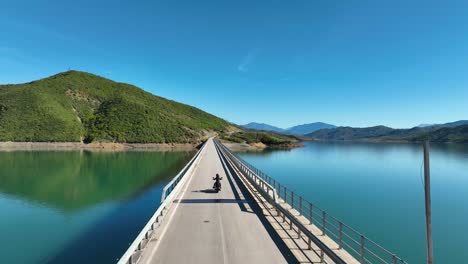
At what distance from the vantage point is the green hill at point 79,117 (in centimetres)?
10312

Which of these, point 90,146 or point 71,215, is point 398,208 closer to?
point 71,215

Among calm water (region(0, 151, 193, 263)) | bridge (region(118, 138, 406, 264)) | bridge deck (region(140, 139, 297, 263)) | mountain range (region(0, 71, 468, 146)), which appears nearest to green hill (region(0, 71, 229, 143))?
mountain range (region(0, 71, 468, 146))

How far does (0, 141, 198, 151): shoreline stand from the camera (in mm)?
94625

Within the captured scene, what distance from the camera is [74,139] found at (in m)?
103

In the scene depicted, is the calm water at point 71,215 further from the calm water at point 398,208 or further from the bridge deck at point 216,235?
the calm water at point 398,208

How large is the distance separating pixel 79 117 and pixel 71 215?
382 ft

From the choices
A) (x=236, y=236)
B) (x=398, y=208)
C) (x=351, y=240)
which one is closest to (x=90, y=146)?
(x=398, y=208)

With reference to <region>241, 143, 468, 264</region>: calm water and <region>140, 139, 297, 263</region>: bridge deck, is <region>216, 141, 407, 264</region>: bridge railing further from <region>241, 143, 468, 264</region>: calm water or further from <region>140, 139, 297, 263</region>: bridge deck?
<region>140, 139, 297, 263</region>: bridge deck

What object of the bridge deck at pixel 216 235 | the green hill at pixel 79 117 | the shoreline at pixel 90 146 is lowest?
the bridge deck at pixel 216 235

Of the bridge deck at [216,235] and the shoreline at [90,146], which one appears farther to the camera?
the shoreline at [90,146]

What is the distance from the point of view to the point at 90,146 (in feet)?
341

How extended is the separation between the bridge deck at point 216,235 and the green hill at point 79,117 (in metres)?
102

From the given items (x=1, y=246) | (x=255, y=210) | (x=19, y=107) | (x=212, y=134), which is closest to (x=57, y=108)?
(x=19, y=107)

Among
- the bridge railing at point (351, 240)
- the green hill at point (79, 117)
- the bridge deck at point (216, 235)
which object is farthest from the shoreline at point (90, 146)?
the bridge deck at point (216, 235)
